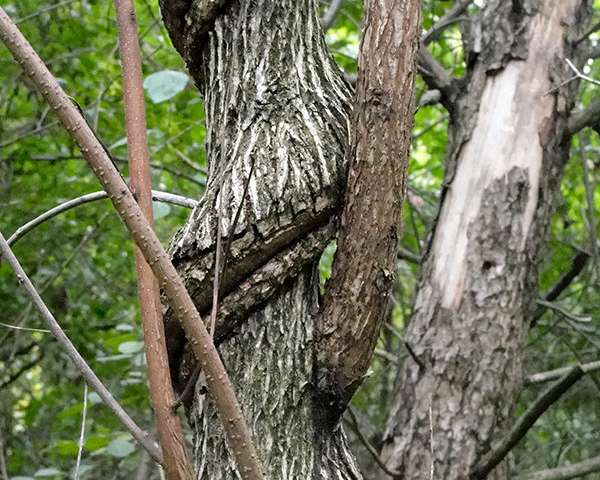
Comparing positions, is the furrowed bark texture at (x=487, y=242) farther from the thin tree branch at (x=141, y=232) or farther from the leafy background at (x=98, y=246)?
the thin tree branch at (x=141, y=232)

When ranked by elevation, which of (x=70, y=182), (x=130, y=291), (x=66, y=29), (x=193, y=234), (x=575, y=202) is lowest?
(x=575, y=202)

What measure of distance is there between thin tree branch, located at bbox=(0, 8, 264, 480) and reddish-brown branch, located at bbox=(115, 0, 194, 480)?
0.07m

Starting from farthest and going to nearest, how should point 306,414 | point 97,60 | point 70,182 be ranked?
point 97,60, point 70,182, point 306,414

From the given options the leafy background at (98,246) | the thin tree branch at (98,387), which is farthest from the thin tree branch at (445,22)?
the thin tree branch at (98,387)

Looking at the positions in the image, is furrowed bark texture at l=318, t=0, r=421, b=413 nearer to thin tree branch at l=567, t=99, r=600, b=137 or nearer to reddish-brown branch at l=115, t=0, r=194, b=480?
reddish-brown branch at l=115, t=0, r=194, b=480

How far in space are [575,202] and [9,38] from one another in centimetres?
392

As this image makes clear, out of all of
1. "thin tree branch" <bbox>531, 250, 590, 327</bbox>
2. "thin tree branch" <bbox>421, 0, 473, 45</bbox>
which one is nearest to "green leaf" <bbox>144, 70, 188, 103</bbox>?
"thin tree branch" <bbox>421, 0, 473, 45</bbox>

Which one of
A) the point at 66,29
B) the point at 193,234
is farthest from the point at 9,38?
the point at 66,29

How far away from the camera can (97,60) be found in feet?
11.2

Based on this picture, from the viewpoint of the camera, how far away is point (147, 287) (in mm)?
877

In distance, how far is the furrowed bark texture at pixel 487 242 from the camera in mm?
2064

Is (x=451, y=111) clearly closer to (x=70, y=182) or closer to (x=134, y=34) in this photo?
(x=70, y=182)

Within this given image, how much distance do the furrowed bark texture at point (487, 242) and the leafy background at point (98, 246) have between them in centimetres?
66

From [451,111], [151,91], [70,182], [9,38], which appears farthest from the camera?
[70,182]
